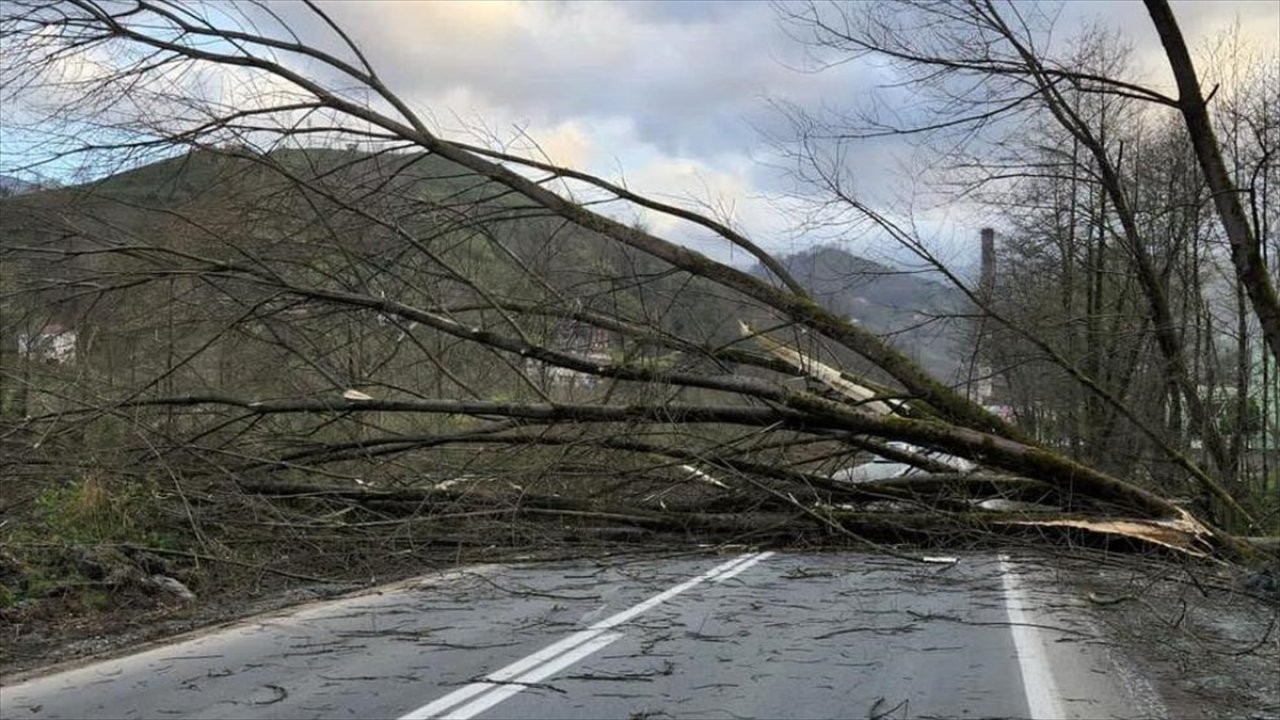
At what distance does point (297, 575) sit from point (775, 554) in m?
3.99

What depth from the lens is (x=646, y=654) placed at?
6848 millimetres

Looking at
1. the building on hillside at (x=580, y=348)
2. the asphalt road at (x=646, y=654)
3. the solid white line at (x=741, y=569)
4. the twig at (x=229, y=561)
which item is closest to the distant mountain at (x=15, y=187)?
the twig at (x=229, y=561)

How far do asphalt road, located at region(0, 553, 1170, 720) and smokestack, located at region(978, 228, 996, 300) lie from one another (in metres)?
6.68

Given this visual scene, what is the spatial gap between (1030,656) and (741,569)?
13.3 ft

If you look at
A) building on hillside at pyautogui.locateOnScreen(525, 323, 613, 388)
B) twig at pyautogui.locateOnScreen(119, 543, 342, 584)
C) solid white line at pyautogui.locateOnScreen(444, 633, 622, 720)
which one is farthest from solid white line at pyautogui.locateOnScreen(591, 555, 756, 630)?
twig at pyautogui.locateOnScreen(119, 543, 342, 584)

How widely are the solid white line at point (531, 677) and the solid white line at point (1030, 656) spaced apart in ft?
8.09

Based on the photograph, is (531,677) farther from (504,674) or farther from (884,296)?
(884,296)

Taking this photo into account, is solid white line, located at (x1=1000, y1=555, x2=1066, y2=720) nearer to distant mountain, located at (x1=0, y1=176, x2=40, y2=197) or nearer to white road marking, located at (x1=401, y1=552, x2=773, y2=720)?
white road marking, located at (x1=401, y1=552, x2=773, y2=720)

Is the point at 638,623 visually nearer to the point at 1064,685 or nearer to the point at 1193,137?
the point at 1064,685

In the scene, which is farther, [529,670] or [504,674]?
[529,670]

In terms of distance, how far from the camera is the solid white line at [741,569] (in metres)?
10.2

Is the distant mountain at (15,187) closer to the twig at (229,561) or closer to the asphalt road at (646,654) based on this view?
the twig at (229,561)

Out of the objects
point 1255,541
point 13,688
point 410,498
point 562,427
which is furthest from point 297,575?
point 1255,541

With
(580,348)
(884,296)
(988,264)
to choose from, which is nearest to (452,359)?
(580,348)
